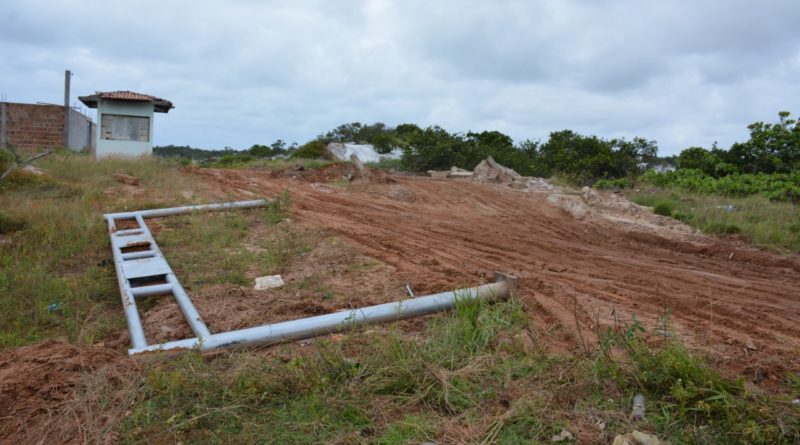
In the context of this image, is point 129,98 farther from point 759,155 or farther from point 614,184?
point 759,155

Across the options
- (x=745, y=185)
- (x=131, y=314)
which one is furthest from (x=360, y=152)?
(x=131, y=314)

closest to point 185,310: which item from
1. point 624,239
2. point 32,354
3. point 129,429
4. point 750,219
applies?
point 32,354

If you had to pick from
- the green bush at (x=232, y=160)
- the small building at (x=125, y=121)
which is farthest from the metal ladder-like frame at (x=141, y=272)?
the green bush at (x=232, y=160)

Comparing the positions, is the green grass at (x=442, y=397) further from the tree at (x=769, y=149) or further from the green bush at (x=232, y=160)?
the green bush at (x=232, y=160)

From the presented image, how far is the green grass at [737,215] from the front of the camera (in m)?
8.61

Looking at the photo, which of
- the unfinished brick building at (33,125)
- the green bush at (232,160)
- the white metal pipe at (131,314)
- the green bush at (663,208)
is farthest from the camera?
the green bush at (232,160)

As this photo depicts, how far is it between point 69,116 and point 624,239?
22.3 metres

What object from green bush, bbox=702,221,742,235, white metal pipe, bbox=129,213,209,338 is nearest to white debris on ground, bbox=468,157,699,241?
green bush, bbox=702,221,742,235

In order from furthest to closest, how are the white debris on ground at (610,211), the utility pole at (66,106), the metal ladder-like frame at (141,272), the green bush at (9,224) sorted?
the utility pole at (66,106) → the white debris on ground at (610,211) → the green bush at (9,224) → the metal ladder-like frame at (141,272)

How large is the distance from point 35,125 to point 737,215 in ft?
78.7

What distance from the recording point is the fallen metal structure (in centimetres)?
402

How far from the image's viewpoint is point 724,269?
6.95 metres

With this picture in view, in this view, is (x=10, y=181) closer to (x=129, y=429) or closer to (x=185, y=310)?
(x=185, y=310)

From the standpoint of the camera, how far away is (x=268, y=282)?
5.93m
